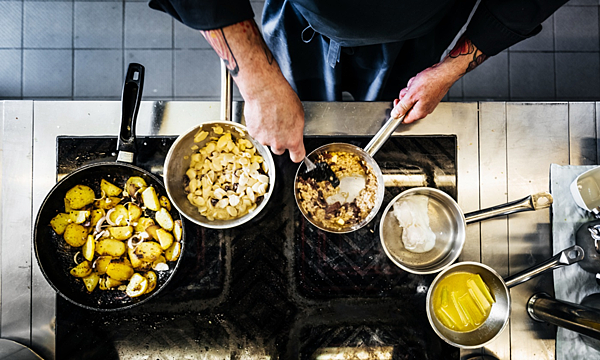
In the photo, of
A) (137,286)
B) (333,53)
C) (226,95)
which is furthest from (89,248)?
(333,53)

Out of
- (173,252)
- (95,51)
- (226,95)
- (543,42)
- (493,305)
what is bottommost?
(493,305)

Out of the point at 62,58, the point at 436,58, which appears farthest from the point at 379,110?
the point at 62,58

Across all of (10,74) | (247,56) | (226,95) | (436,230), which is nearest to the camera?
(247,56)

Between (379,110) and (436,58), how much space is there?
0.21 meters

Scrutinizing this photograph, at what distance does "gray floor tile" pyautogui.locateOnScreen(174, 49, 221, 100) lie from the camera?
1.45m

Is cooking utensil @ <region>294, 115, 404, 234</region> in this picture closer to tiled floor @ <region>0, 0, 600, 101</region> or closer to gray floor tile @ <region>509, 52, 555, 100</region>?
tiled floor @ <region>0, 0, 600, 101</region>

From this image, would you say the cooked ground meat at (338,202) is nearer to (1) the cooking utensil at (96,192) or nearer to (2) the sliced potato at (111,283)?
(1) the cooking utensil at (96,192)

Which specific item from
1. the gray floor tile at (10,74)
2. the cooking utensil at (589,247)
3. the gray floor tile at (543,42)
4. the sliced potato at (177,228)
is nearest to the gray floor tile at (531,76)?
the gray floor tile at (543,42)

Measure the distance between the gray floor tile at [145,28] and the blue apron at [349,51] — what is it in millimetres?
736

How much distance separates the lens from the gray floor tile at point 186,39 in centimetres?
145

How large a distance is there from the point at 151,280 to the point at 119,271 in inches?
3.0

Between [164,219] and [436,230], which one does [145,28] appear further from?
[436,230]

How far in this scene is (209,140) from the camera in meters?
0.87

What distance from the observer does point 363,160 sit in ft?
2.87
